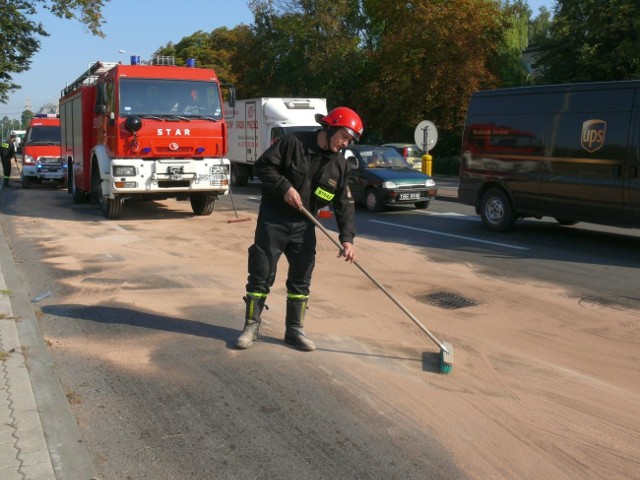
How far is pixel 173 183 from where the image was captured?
13336mm

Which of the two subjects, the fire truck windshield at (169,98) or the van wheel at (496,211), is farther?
the fire truck windshield at (169,98)

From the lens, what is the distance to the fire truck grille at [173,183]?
43.5 feet

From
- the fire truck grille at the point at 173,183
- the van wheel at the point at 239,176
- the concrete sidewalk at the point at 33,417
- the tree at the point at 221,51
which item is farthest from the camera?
the tree at the point at 221,51

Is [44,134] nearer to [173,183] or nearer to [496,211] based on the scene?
[173,183]

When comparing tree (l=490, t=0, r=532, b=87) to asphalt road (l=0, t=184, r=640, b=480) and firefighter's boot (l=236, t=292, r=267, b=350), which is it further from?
firefighter's boot (l=236, t=292, r=267, b=350)

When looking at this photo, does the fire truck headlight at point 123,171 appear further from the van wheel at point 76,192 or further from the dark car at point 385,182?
the dark car at point 385,182

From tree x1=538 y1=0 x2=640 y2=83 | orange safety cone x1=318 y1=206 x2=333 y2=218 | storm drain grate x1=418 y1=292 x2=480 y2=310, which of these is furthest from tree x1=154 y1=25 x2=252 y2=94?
orange safety cone x1=318 y1=206 x2=333 y2=218

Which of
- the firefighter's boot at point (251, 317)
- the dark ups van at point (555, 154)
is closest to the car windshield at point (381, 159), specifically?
the dark ups van at point (555, 154)

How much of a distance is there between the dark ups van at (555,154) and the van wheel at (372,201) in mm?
2528

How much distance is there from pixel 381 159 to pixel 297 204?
40.1 ft

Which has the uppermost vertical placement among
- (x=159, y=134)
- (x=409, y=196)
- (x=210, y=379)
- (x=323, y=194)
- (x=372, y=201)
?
(x=159, y=134)

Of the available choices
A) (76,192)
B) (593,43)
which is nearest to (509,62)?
(593,43)

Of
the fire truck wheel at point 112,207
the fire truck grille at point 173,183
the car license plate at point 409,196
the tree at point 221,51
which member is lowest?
the fire truck wheel at point 112,207

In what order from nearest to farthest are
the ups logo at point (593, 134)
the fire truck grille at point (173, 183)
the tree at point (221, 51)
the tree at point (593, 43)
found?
1. the ups logo at point (593, 134)
2. the fire truck grille at point (173, 183)
3. the tree at point (593, 43)
4. the tree at point (221, 51)
